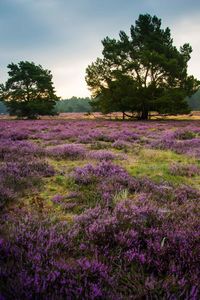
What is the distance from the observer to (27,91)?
5962cm

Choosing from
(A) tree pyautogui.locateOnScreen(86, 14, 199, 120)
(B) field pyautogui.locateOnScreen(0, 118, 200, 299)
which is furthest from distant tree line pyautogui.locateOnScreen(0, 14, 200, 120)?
(B) field pyautogui.locateOnScreen(0, 118, 200, 299)

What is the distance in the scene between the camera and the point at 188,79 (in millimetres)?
44375

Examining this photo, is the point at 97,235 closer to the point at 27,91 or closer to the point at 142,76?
the point at 142,76

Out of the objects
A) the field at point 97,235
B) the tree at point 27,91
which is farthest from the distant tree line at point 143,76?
the field at point 97,235

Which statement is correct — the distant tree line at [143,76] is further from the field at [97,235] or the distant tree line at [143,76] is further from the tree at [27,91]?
the field at [97,235]

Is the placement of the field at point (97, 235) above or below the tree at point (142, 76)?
below

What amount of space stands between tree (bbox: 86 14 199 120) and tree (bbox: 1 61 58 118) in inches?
585

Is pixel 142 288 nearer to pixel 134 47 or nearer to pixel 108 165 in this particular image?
pixel 108 165

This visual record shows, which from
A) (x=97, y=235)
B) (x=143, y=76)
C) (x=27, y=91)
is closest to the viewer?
(x=97, y=235)

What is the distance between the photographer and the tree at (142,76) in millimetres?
43219

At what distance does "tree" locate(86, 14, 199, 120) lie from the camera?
43219 mm

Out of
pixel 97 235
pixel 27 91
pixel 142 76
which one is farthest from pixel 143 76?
pixel 97 235

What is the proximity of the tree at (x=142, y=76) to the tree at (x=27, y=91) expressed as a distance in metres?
14.9

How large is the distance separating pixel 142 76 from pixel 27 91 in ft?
83.6
